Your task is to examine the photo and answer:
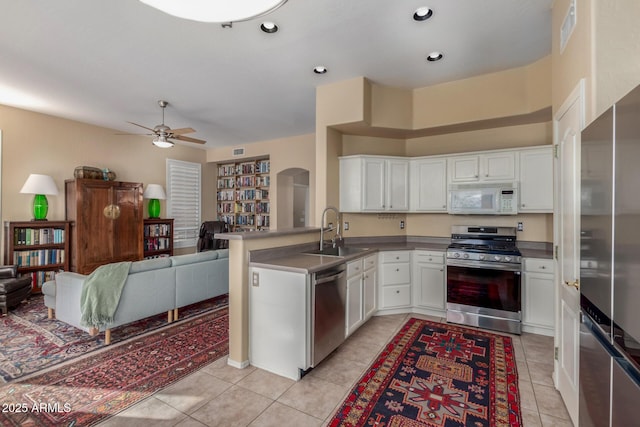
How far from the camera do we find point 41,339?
3.14 metres

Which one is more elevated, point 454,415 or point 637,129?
point 637,129

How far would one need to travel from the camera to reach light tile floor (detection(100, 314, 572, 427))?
6.37 feet

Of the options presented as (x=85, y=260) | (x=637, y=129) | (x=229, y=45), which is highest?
(x=229, y=45)

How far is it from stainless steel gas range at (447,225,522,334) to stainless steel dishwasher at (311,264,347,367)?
1.54 metres

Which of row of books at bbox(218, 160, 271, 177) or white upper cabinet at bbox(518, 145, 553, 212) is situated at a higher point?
row of books at bbox(218, 160, 271, 177)

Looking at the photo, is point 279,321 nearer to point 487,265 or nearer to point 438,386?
point 438,386

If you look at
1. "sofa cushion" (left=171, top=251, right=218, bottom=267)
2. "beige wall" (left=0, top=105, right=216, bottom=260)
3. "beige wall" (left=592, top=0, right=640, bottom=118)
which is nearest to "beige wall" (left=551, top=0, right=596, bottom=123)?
"beige wall" (left=592, top=0, right=640, bottom=118)

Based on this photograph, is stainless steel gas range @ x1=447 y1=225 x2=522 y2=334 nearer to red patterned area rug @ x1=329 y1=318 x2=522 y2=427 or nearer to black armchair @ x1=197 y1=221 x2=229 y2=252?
red patterned area rug @ x1=329 y1=318 x2=522 y2=427

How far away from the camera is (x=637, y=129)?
35.2 inches

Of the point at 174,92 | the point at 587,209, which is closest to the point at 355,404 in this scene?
the point at 587,209

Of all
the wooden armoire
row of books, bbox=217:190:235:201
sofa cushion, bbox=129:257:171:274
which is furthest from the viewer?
row of books, bbox=217:190:235:201

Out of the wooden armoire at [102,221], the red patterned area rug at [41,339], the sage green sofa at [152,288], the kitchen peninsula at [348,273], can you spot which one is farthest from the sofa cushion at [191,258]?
the wooden armoire at [102,221]

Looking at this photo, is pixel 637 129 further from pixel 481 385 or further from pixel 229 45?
pixel 229 45

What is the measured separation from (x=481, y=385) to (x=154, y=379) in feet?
8.63
